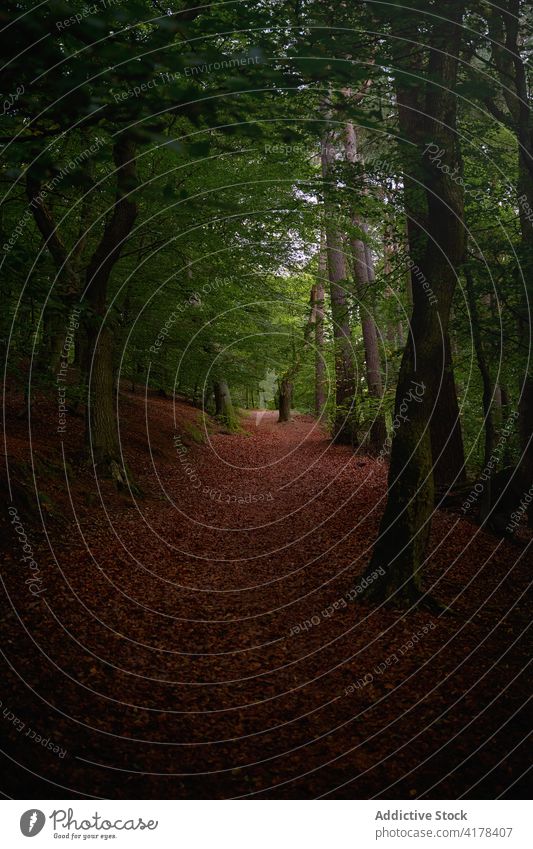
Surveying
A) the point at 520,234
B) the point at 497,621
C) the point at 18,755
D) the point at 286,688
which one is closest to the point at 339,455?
the point at 520,234

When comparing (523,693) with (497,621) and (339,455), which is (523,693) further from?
(339,455)

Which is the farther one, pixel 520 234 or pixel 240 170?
pixel 240 170

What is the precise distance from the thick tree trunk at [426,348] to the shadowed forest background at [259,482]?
37 millimetres

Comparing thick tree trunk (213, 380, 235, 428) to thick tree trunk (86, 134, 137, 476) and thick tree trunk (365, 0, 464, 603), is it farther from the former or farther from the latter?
thick tree trunk (365, 0, 464, 603)

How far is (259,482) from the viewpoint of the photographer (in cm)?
1702

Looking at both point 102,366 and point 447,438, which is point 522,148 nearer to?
point 447,438

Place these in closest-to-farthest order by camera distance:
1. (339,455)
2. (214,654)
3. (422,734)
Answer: (422,734) < (214,654) < (339,455)

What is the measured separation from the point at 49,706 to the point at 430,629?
4418 millimetres

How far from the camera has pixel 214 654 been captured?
6527mm

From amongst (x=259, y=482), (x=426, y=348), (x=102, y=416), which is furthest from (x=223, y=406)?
(x=426, y=348)

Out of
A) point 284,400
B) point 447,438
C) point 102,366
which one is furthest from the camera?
point 284,400
